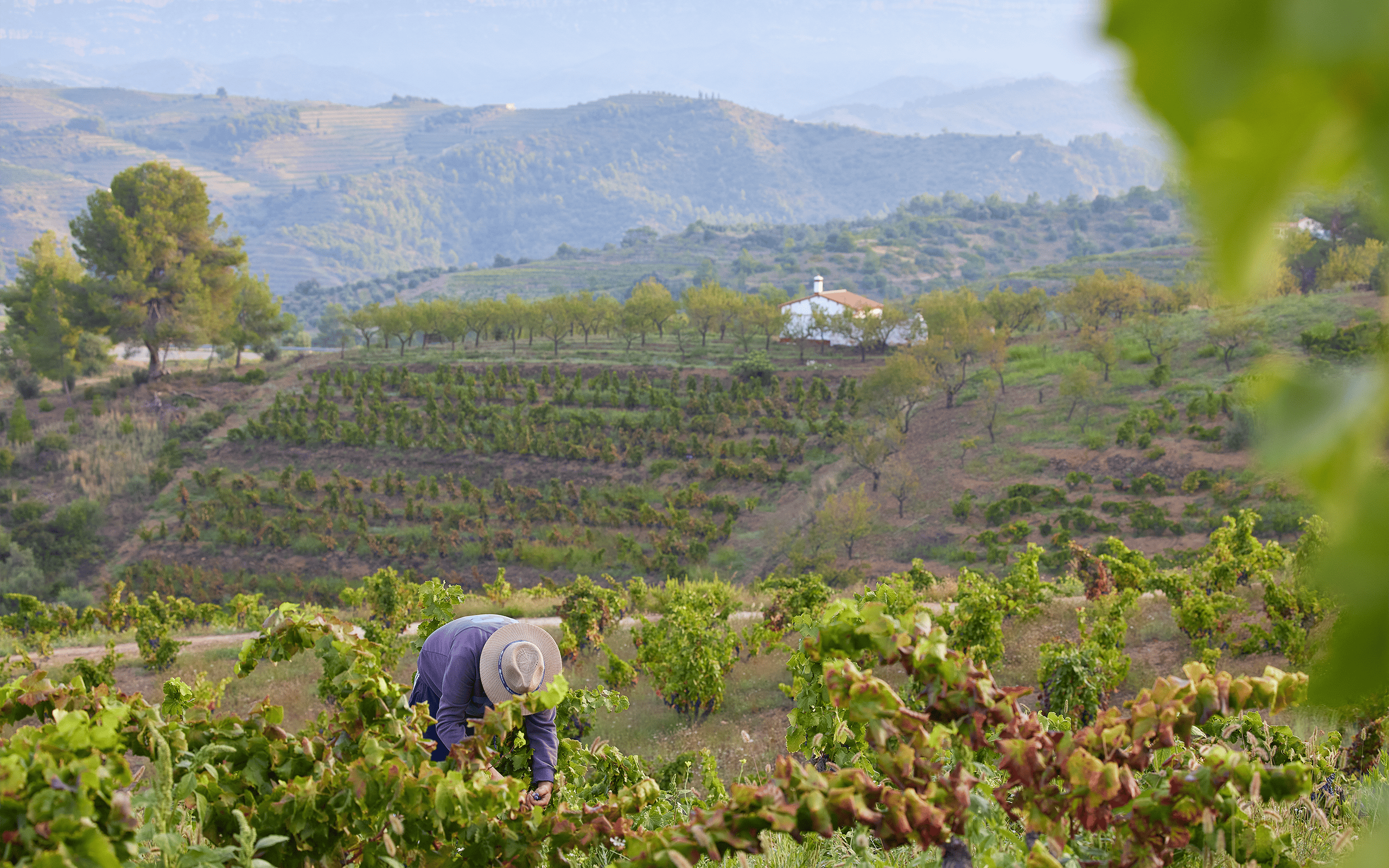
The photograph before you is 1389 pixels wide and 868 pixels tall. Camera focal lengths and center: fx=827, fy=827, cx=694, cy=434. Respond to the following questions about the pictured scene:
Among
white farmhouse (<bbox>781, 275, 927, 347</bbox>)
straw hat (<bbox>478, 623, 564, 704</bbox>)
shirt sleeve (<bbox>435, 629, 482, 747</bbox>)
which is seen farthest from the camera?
white farmhouse (<bbox>781, 275, 927, 347</bbox>)

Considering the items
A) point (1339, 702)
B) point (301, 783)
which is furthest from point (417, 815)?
point (1339, 702)

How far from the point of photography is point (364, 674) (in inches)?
87.9

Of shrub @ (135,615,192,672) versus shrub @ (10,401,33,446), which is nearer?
shrub @ (135,615,192,672)

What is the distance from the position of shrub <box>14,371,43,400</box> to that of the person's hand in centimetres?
3416

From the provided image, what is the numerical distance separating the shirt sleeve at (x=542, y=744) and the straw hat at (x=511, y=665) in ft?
0.55

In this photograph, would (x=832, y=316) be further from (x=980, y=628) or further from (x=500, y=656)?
(x=500, y=656)

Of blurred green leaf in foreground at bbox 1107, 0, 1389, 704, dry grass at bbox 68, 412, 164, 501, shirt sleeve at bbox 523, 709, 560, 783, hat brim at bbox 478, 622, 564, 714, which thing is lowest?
dry grass at bbox 68, 412, 164, 501

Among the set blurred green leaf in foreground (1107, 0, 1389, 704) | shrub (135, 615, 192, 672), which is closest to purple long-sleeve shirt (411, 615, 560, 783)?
blurred green leaf in foreground (1107, 0, 1389, 704)

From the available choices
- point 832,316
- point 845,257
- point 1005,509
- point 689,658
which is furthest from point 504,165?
point 689,658

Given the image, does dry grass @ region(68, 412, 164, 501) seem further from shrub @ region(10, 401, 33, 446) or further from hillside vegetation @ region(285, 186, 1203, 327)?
hillside vegetation @ region(285, 186, 1203, 327)

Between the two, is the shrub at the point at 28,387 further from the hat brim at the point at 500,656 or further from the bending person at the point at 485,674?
the hat brim at the point at 500,656

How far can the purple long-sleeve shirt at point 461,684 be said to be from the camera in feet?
10.7

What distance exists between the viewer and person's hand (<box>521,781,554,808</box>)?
231cm

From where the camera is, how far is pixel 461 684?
11.8ft
